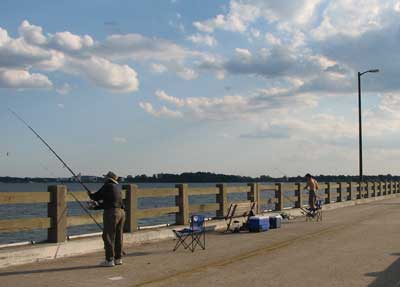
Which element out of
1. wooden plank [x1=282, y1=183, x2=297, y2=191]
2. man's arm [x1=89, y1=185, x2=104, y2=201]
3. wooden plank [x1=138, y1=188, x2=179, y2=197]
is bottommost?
wooden plank [x1=282, y1=183, x2=297, y2=191]

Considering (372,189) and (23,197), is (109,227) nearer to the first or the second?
(23,197)

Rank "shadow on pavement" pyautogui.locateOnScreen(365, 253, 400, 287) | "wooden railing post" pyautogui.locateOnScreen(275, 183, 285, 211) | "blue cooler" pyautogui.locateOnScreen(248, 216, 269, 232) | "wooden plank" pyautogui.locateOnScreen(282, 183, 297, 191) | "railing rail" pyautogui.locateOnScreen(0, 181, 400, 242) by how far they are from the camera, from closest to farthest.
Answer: "shadow on pavement" pyautogui.locateOnScreen(365, 253, 400, 287), "railing rail" pyautogui.locateOnScreen(0, 181, 400, 242), "blue cooler" pyautogui.locateOnScreen(248, 216, 269, 232), "wooden railing post" pyautogui.locateOnScreen(275, 183, 285, 211), "wooden plank" pyautogui.locateOnScreen(282, 183, 297, 191)

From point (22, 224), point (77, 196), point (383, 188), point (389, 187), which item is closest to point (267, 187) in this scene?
point (77, 196)

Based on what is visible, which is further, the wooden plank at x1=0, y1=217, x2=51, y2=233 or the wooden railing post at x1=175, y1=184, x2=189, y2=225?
the wooden railing post at x1=175, y1=184, x2=189, y2=225

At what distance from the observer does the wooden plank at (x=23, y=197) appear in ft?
35.0

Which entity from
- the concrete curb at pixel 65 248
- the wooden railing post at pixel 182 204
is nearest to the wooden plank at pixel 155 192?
the wooden railing post at pixel 182 204

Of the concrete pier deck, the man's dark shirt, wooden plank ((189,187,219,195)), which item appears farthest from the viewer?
wooden plank ((189,187,219,195))

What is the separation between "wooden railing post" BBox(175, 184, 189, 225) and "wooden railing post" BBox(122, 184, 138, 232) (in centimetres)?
232

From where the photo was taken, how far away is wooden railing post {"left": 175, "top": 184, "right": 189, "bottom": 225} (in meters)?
16.3

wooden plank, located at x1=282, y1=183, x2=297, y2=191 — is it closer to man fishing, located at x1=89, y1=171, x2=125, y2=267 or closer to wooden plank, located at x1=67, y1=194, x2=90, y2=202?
wooden plank, located at x1=67, y1=194, x2=90, y2=202

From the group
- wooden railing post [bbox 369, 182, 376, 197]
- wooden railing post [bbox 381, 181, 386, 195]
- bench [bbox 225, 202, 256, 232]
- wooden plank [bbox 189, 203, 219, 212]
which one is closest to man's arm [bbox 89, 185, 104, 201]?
wooden plank [bbox 189, 203, 219, 212]

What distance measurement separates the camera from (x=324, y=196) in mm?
29156

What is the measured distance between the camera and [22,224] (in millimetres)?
11070

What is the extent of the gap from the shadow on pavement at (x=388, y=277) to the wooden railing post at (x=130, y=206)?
603cm
